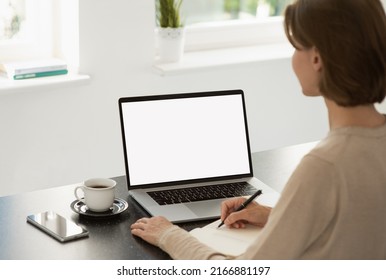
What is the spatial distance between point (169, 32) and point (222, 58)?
0.30 meters

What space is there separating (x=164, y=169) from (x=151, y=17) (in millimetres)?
1323

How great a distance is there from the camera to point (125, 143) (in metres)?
2.04

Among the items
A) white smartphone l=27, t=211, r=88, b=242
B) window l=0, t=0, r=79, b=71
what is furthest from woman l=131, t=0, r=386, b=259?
window l=0, t=0, r=79, b=71

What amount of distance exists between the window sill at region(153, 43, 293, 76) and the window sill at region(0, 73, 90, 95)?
37 centimetres

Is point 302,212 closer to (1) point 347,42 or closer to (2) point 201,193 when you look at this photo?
(1) point 347,42

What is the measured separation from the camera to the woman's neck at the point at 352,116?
1507 millimetres

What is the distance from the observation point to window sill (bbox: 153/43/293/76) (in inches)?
131

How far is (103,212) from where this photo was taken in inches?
76.5

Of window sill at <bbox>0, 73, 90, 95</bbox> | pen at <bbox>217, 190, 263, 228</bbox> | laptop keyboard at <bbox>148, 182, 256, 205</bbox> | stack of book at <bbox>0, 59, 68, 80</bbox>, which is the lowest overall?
laptop keyboard at <bbox>148, 182, 256, 205</bbox>

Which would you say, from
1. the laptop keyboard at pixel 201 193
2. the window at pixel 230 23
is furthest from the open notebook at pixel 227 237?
the window at pixel 230 23

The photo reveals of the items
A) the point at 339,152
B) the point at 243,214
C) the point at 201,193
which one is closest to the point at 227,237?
the point at 243,214

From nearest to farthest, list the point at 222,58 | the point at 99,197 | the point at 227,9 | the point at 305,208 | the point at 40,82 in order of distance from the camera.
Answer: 1. the point at 305,208
2. the point at 99,197
3. the point at 40,82
4. the point at 222,58
5. the point at 227,9

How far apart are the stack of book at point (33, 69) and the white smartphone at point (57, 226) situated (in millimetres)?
1239

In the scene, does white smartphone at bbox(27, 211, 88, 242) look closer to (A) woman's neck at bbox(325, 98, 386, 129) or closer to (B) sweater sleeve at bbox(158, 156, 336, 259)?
(B) sweater sleeve at bbox(158, 156, 336, 259)
